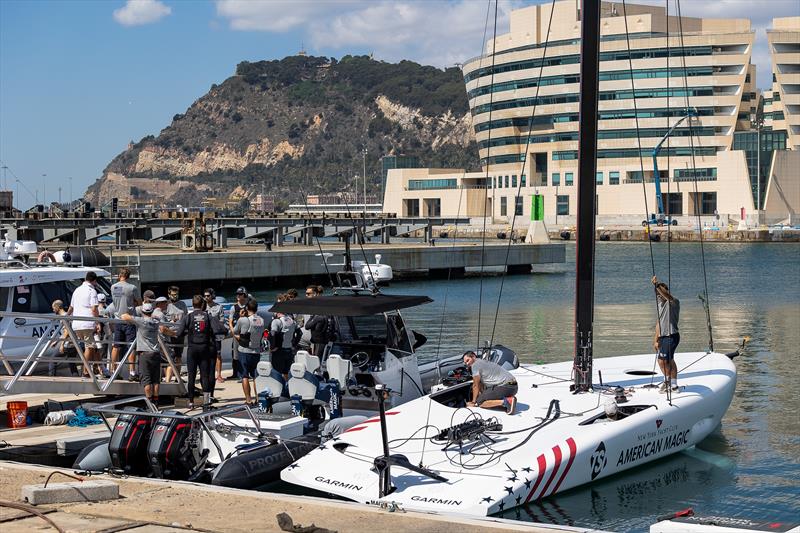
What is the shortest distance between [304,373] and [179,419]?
256 cm

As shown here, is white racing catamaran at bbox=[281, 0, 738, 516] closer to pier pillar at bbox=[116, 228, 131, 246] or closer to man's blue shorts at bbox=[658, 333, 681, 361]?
man's blue shorts at bbox=[658, 333, 681, 361]

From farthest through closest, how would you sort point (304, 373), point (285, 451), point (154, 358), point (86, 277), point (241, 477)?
point (86, 277) → point (154, 358) → point (304, 373) → point (285, 451) → point (241, 477)

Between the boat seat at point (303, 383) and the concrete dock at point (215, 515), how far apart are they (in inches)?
161

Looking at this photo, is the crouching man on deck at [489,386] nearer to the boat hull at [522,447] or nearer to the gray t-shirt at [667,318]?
the boat hull at [522,447]

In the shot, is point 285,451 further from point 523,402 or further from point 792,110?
point 792,110

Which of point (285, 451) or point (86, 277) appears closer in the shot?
point (285, 451)

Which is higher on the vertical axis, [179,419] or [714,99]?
[714,99]

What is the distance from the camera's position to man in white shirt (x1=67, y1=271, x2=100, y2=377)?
17891mm

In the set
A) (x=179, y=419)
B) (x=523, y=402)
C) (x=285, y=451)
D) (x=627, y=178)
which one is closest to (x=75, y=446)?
(x=179, y=419)

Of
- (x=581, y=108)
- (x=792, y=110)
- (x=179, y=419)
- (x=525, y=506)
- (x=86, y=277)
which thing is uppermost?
(x=792, y=110)

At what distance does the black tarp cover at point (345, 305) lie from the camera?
50.8 ft

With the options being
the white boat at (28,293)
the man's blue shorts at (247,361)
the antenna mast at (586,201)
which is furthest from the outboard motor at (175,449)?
the antenna mast at (586,201)

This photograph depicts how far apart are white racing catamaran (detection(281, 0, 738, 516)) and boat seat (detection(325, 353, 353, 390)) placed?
1.00 metres

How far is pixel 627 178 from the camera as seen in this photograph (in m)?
148
